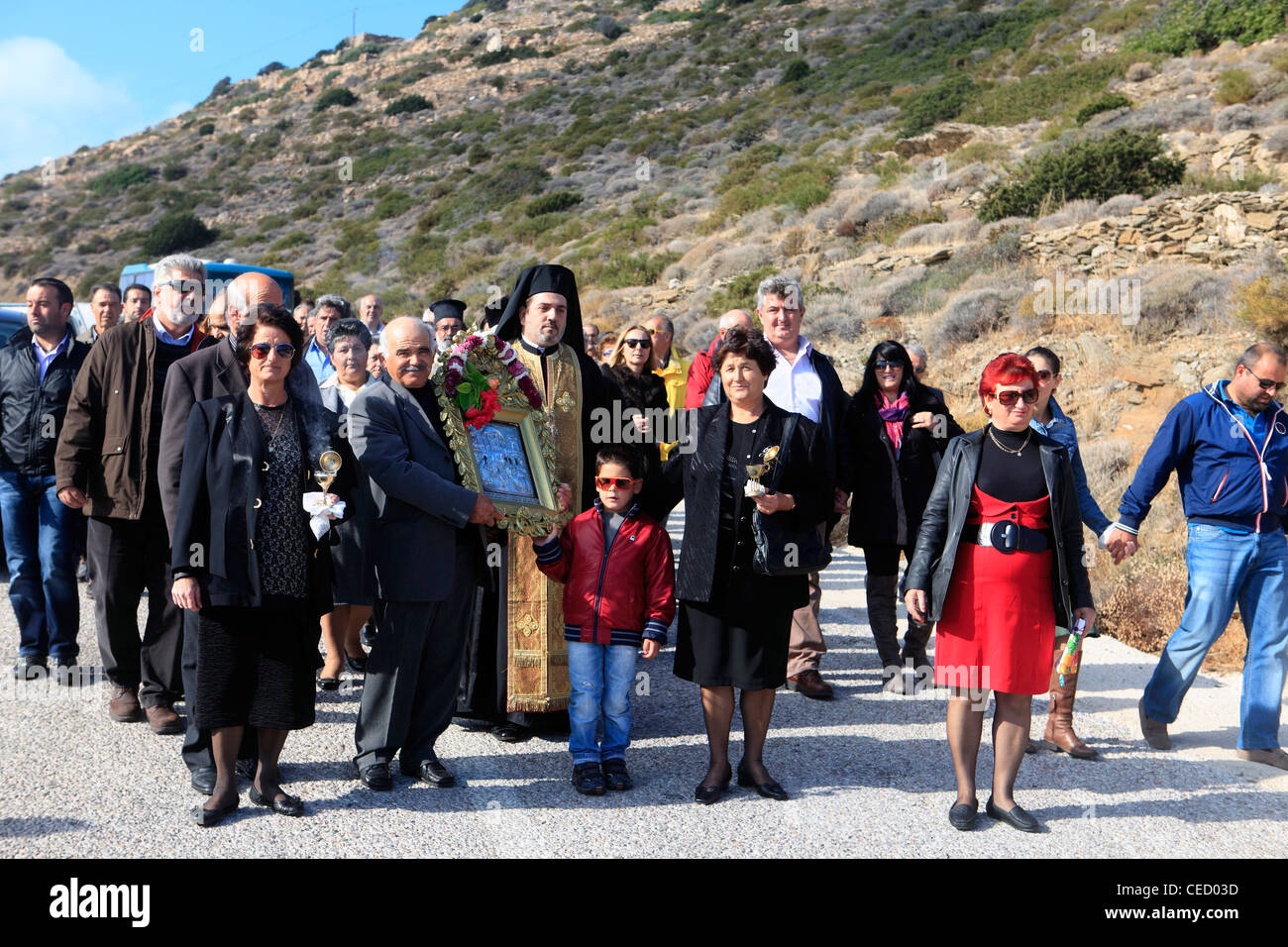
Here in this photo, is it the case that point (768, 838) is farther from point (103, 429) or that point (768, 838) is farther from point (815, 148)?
point (815, 148)

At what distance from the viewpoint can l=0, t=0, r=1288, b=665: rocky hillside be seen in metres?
16.2

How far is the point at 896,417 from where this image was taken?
6.87m

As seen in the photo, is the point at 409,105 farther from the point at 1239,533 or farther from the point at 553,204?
the point at 1239,533

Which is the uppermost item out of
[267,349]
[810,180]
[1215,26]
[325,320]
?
[1215,26]

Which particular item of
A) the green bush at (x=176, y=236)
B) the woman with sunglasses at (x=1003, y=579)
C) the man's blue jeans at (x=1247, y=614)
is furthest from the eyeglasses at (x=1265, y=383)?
the green bush at (x=176, y=236)

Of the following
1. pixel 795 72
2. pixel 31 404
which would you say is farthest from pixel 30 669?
pixel 795 72

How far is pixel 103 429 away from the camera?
552cm

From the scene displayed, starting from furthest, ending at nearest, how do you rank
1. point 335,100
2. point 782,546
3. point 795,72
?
point 335,100
point 795,72
point 782,546

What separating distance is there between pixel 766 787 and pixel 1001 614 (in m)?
1.32

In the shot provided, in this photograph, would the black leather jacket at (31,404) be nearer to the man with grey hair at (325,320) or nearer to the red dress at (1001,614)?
the man with grey hair at (325,320)

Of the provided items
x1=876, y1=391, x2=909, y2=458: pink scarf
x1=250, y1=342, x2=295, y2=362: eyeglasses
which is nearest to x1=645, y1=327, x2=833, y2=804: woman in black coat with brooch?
x1=250, y1=342, x2=295, y2=362: eyeglasses

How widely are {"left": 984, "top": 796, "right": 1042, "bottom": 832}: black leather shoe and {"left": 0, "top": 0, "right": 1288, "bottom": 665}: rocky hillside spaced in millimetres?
4415

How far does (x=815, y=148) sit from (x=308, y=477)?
31696mm
